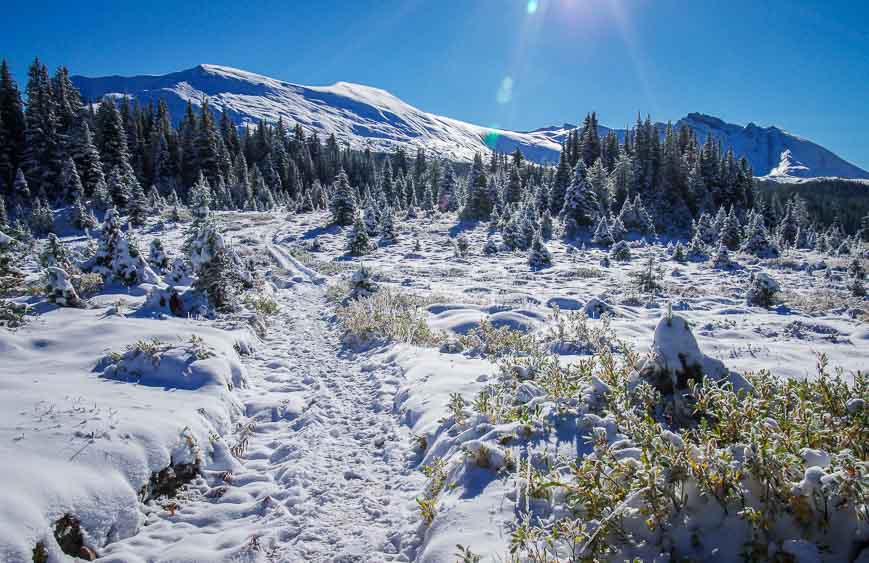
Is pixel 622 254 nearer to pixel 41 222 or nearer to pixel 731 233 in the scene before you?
pixel 731 233

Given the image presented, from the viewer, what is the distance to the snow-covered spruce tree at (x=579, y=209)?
39844 millimetres

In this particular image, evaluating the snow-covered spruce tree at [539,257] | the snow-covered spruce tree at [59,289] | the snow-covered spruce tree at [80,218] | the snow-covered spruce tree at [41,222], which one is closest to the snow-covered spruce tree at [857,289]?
the snow-covered spruce tree at [539,257]

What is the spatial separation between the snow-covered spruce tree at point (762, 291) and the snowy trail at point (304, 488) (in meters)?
13.4

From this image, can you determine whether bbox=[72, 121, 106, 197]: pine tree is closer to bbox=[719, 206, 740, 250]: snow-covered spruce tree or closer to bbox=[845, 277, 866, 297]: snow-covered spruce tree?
bbox=[845, 277, 866, 297]: snow-covered spruce tree

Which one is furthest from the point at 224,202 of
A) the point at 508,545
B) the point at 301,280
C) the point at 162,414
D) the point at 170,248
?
the point at 508,545

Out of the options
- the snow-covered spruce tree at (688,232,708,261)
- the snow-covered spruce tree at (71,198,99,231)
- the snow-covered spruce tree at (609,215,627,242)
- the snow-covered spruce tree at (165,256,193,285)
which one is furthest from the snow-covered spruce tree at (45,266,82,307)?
the snow-covered spruce tree at (609,215,627,242)

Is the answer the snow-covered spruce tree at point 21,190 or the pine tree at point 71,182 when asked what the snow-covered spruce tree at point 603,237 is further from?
the snow-covered spruce tree at point 21,190

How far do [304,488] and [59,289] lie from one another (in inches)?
333

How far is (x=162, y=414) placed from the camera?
5145 mm

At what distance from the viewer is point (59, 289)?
929 cm

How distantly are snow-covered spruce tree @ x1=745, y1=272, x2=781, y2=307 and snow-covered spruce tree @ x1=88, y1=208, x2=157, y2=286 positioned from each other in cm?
1956

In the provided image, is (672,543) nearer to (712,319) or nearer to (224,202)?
(712,319)

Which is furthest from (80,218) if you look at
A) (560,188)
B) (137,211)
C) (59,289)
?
(560,188)

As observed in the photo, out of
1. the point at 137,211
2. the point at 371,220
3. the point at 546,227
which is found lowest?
the point at 137,211
